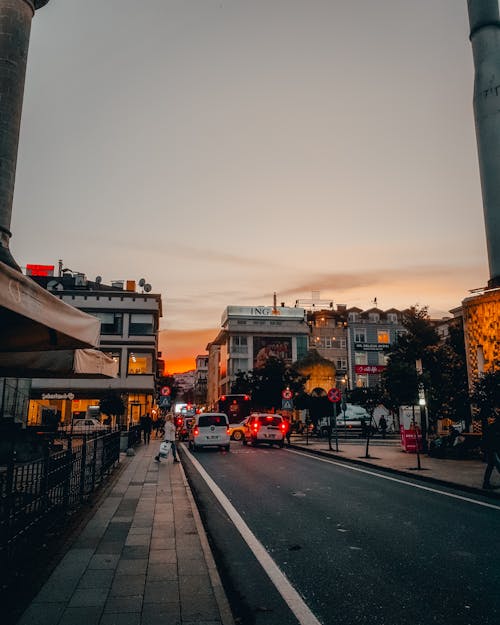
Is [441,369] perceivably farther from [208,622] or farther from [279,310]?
[279,310]

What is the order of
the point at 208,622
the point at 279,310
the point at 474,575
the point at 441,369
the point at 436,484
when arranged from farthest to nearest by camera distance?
the point at 279,310 → the point at 441,369 → the point at 436,484 → the point at 474,575 → the point at 208,622

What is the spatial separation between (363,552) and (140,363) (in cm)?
5023

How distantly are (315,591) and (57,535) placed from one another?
3730mm

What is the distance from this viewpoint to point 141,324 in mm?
55812

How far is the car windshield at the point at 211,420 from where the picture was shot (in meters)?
25.8

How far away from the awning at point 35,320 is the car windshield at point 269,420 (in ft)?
73.6

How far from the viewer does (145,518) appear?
27.4 feet

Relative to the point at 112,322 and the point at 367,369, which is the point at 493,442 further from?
the point at 367,369

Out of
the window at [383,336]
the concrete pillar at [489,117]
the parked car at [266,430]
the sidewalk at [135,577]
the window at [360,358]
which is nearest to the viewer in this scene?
the sidewalk at [135,577]

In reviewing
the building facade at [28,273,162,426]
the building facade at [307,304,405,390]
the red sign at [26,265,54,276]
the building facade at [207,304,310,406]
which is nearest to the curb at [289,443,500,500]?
the building facade at [28,273,162,426]

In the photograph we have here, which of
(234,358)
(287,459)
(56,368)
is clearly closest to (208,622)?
(56,368)

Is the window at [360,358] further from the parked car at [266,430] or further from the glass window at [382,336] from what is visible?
the parked car at [266,430]

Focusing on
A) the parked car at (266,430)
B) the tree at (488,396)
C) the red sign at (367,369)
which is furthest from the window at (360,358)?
the tree at (488,396)

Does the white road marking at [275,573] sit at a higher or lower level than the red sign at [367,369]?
lower
